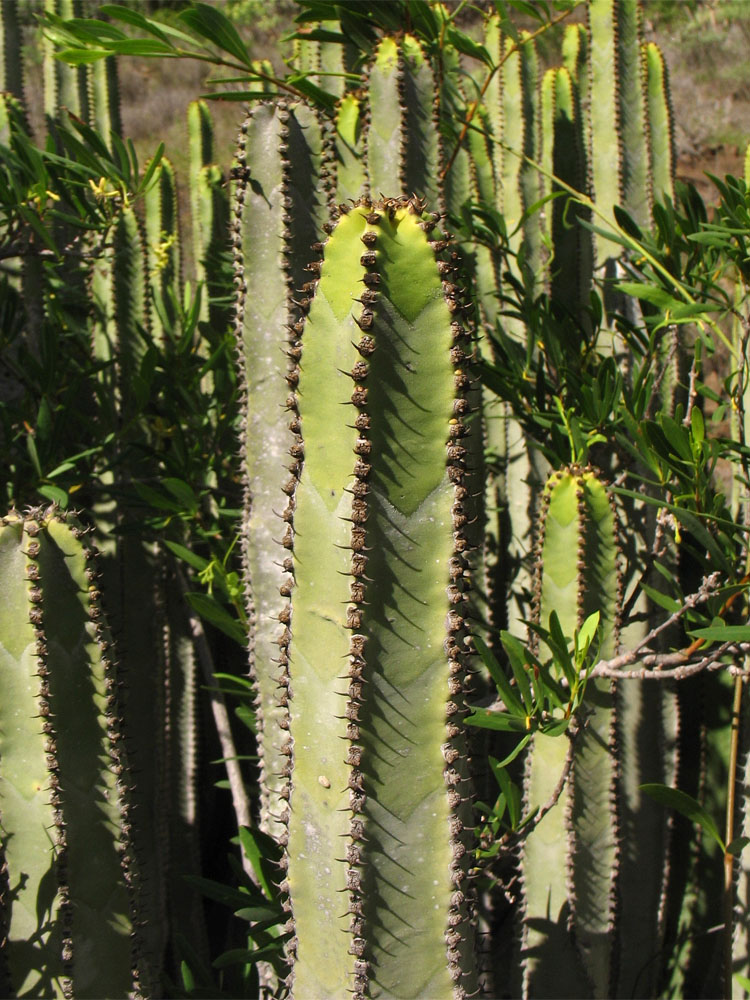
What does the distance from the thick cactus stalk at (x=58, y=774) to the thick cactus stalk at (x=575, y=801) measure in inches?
32.7

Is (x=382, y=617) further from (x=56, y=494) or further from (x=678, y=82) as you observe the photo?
(x=678, y=82)

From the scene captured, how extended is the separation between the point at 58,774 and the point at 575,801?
1012mm

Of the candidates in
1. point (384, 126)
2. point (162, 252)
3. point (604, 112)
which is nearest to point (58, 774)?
point (384, 126)

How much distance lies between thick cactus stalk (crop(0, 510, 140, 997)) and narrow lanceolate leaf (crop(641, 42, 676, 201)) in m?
2.39

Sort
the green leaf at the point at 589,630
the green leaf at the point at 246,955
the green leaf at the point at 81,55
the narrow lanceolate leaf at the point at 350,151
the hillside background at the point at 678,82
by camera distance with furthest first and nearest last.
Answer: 1. the hillside background at the point at 678,82
2. the narrow lanceolate leaf at the point at 350,151
3. the green leaf at the point at 81,55
4. the green leaf at the point at 246,955
5. the green leaf at the point at 589,630

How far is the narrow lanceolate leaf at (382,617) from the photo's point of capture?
3.89 feet

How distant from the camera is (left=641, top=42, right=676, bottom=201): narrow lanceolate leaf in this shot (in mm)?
3076

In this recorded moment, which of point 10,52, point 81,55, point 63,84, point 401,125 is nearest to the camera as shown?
point 81,55

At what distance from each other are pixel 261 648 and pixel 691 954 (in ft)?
5.08

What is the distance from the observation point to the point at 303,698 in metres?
1.27

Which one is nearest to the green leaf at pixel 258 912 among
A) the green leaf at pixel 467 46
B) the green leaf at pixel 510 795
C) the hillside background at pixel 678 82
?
the green leaf at pixel 510 795

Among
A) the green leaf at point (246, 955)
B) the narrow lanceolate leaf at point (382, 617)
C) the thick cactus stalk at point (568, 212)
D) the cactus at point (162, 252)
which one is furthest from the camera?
the thick cactus stalk at point (568, 212)

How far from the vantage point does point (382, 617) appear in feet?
3.99

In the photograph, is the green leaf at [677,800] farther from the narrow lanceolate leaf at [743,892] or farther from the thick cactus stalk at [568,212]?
the thick cactus stalk at [568,212]
